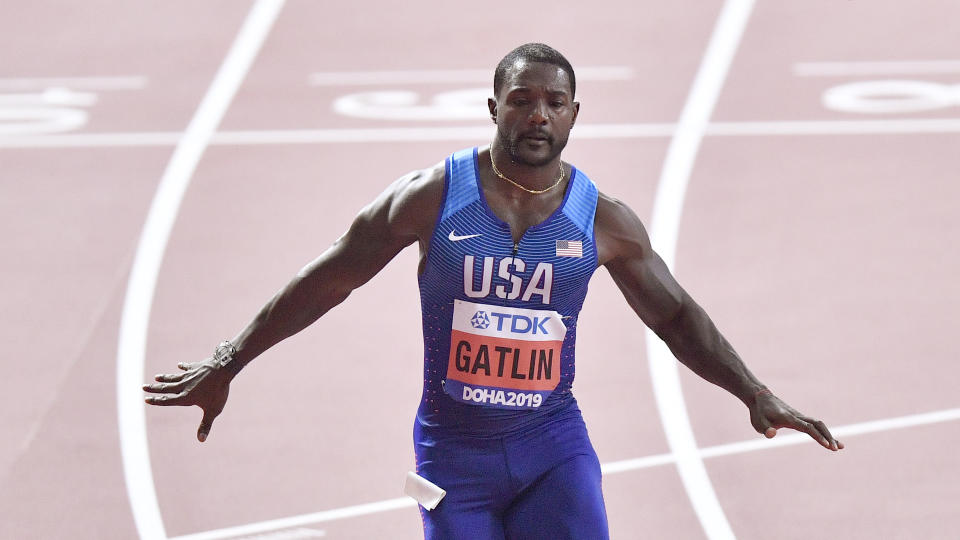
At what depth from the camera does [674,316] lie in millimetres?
5707

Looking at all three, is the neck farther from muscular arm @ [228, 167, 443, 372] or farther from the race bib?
the race bib

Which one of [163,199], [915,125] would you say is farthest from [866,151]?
[163,199]

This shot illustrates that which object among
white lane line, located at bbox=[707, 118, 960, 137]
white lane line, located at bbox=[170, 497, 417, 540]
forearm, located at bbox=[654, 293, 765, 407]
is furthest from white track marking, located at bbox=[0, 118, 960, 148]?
forearm, located at bbox=[654, 293, 765, 407]

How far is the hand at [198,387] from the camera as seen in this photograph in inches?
219

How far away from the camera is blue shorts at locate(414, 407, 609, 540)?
17.4 ft

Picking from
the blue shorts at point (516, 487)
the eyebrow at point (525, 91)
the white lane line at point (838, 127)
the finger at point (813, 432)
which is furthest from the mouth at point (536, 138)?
the white lane line at point (838, 127)

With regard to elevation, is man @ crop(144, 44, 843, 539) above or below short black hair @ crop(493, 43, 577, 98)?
below

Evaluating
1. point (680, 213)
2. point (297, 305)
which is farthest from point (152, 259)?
point (297, 305)

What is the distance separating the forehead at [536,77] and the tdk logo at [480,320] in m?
0.78

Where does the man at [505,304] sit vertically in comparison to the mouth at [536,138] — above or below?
below

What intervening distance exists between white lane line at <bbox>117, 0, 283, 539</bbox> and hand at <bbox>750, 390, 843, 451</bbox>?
11.0ft

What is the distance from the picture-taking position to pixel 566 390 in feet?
18.5

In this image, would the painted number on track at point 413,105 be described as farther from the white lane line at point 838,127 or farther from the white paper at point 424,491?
the white paper at point 424,491

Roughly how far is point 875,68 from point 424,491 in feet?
31.4
